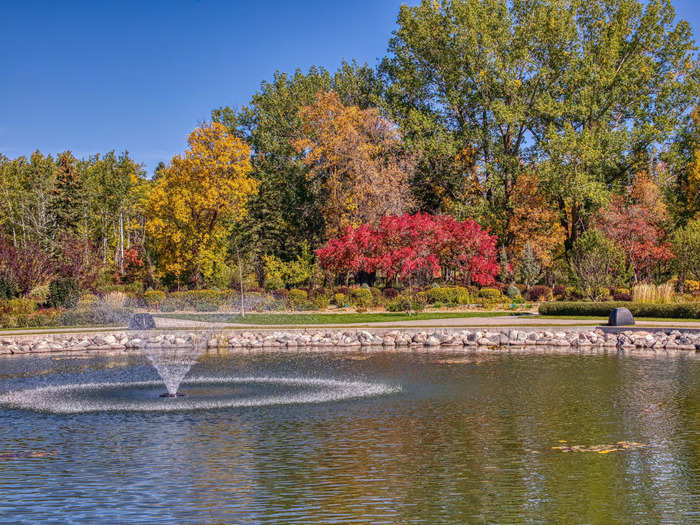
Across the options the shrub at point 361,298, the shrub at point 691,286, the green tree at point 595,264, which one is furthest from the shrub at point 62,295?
the shrub at point 691,286

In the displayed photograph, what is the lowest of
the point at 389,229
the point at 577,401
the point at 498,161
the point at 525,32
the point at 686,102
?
the point at 577,401

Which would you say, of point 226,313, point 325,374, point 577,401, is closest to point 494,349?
point 325,374

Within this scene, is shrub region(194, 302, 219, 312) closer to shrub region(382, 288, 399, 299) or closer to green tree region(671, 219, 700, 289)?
→ shrub region(382, 288, 399, 299)

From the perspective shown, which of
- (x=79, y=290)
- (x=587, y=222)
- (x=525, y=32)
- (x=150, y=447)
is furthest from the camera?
(x=587, y=222)

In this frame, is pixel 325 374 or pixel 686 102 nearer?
pixel 325 374

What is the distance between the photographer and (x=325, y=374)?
2053cm

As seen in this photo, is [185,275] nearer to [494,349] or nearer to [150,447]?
[494,349]

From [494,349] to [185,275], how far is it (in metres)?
34.0

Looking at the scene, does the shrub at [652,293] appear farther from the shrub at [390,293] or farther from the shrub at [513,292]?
the shrub at [390,293]

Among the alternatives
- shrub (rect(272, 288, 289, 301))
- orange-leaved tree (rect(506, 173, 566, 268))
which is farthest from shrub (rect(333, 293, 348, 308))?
orange-leaved tree (rect(506, 173, 566, 268))

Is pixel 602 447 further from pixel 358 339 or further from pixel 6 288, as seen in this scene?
pixel 6 288

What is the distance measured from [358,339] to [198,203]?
28.7 meters

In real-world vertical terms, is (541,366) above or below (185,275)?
below

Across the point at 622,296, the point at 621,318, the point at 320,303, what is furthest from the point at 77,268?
the point at 622,296
